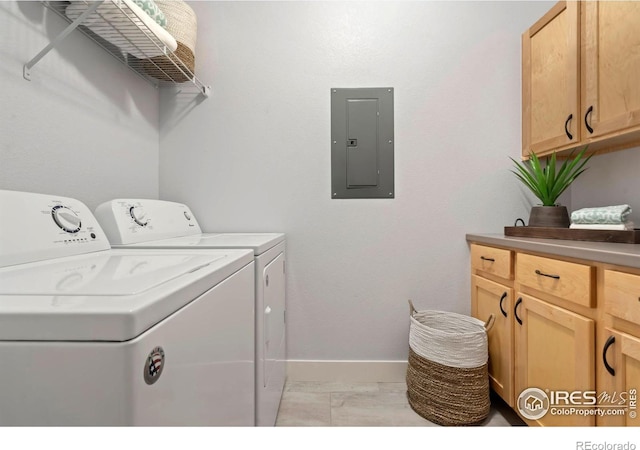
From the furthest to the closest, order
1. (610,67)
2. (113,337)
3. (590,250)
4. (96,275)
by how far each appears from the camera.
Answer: (610,67)
(590,250)
(96,275)
(113,337)

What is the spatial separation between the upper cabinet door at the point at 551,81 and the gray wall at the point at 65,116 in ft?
6.95

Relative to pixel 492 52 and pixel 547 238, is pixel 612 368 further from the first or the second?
pixel 492 52

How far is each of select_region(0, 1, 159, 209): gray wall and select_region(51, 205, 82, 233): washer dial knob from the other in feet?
0.62

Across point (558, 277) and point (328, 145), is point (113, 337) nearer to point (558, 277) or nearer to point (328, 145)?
point (558, 277)

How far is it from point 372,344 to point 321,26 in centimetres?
190

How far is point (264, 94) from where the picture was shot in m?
1.84

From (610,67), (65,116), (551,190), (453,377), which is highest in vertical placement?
(610,67)

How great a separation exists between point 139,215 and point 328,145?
1061 millimetres

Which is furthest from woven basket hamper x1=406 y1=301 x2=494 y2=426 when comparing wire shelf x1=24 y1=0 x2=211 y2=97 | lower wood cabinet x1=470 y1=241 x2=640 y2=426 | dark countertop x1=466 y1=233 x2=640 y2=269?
wire shelf x1=24 y1=0 x2=211 y2=97

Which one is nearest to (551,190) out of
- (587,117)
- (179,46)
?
(587,117)

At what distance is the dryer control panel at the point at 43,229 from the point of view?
77 cm

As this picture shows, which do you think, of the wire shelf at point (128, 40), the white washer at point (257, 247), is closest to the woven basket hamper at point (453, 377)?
the white washer at point (257, 247)

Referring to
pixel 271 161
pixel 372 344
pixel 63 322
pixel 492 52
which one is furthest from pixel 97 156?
pixel 492 52

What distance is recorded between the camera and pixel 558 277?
1104 mm
